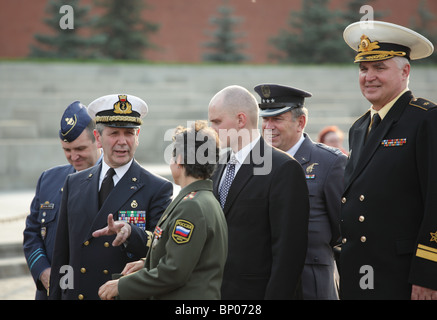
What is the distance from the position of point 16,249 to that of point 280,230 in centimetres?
479

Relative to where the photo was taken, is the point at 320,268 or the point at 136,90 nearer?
the point at 320,268

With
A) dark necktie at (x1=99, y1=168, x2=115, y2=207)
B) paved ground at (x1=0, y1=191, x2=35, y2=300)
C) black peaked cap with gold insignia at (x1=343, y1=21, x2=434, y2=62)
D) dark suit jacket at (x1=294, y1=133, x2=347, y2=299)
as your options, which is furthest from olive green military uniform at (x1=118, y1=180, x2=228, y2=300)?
paved ground at (x1=0, y1=191, x2=35, y2=300)

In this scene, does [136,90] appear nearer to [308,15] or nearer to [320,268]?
[308,15]

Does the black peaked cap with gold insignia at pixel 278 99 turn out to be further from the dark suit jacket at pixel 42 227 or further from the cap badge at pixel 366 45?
the dark suit jacket at pixel 42 227

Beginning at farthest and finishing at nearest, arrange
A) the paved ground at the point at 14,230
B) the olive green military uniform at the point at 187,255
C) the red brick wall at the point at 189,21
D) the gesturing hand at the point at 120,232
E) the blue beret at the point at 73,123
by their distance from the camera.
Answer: the red brick wall at the point at 189,21
the paved ground at the point at 14,230
the blue beret at the point at 73,123
the gesturing hand at the point at 120,232
the olive green military uniform at the point at 187,255

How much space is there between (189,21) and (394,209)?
Answer: 25.0 m

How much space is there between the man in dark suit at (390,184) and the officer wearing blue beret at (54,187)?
180 centimetres

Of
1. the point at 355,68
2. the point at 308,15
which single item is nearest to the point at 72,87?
the point at 355,68

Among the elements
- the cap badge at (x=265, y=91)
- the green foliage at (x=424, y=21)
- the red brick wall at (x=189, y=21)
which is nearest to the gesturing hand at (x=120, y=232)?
the cap badge at (x=265, y=91)

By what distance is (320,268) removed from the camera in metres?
3.53

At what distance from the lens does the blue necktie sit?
309 centimetres

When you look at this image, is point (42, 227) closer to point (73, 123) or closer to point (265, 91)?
point (73, 123)

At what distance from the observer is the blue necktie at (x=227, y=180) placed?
10.1ft

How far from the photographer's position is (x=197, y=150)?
2.61 m
